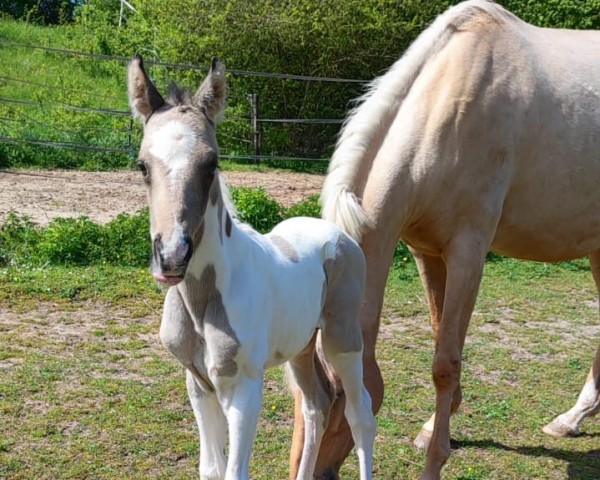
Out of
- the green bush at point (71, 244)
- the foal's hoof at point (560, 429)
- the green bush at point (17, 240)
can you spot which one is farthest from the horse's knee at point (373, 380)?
the green bush at point (17, 240)

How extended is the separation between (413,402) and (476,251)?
133cm

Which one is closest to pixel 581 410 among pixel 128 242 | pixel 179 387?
pixel 179 387

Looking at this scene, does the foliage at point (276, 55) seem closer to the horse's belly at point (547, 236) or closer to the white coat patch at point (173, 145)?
the horse's belly at point (547, 236)

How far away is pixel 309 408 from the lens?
10.4 ft

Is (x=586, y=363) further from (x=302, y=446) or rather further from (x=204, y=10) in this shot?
(x=204, y=10)

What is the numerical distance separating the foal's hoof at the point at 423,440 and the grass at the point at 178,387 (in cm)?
5

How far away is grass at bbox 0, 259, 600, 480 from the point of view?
377 centimetres

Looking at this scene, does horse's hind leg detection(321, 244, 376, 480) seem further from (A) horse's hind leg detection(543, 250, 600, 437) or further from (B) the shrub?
(B) the shrub

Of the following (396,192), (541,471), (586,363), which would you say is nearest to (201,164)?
(396,192)

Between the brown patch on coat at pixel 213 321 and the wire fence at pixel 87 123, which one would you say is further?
the wire fence at pixel 87 123

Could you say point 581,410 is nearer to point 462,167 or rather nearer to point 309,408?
point 462,167

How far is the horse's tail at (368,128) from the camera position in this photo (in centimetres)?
338

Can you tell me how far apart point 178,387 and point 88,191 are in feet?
20.0

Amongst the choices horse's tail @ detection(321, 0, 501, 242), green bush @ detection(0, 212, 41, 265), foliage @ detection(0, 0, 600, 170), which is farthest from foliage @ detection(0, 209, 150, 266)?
foliage @ detection(0, 0, 600, 170)
